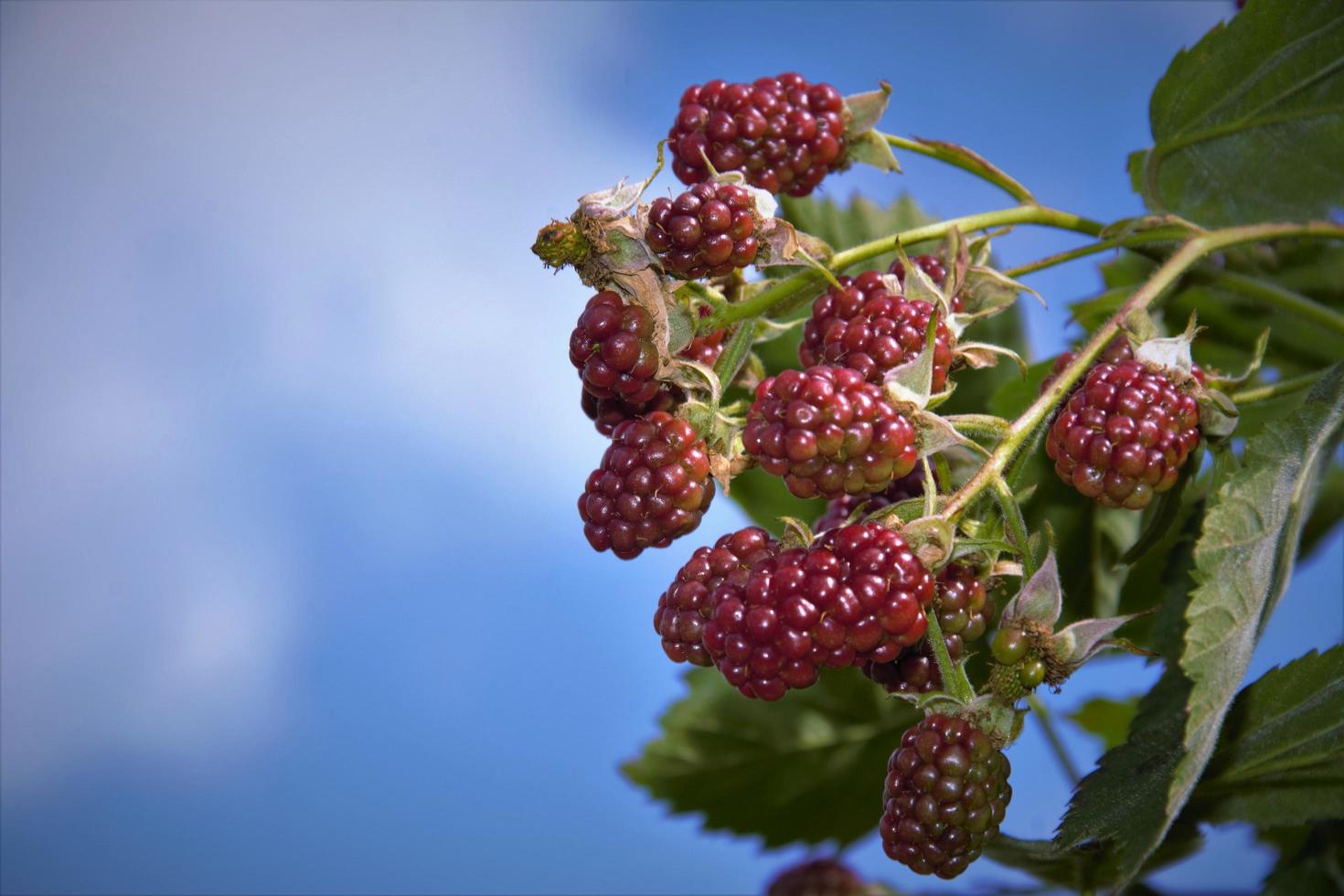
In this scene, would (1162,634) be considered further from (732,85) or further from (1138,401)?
(732,85)

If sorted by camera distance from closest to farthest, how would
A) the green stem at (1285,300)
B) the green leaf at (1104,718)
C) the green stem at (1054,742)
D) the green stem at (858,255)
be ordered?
1. the green stem at (858,255)
2. the green stem at (1285,300)
3. the green stem at (1054,742)
4. the green leaf at (1104,718)

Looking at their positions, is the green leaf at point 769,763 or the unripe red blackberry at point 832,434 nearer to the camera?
the unripe red blackberry at point 832,434

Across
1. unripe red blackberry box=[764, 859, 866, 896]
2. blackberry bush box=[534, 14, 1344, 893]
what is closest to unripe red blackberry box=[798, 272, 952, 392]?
blackberry bush box=[534, 14, 1344, 893]

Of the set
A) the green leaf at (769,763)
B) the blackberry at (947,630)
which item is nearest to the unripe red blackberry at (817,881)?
the green leaf at (769,763)

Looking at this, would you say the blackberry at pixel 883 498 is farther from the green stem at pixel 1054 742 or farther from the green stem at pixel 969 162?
the green stem at pixel 1054 742

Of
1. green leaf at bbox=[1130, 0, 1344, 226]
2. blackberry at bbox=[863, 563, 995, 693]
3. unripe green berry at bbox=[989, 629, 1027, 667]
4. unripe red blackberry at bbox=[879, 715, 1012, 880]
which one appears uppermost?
green leaf at bbox=[1130, 0, 1344, 226]

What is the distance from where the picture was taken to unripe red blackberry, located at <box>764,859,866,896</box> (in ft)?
4.37

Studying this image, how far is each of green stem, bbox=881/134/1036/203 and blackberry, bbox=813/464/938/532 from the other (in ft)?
0.79

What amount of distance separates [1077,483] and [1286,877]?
0.54 m

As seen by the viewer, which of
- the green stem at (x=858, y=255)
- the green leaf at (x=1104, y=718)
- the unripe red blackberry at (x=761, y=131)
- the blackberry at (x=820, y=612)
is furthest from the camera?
the green leaf at (x=1104, y=718)

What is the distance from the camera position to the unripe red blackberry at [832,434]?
59cm

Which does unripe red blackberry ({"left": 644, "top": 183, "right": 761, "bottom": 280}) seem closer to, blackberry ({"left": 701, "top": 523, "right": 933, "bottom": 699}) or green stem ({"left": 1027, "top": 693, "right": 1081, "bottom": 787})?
blackberry ({"left": 701, "top": 523, "right": 933, "bottom": 699})

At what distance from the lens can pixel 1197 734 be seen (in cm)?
61

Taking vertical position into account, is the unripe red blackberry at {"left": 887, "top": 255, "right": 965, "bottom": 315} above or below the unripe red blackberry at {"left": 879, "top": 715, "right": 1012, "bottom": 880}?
above
